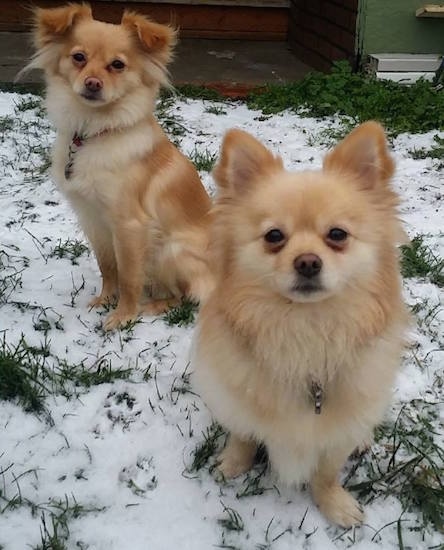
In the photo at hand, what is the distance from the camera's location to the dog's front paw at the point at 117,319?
282cm

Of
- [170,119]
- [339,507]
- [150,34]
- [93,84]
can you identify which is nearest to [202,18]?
[170,119]

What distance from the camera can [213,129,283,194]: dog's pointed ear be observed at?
5.56ft

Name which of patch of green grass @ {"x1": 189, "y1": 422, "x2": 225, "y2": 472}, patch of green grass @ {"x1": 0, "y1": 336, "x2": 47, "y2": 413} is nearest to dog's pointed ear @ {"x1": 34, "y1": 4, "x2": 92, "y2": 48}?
patch of green grass @ {"x1": 0, "y1": 336, "x2": 47, "y2": 413}

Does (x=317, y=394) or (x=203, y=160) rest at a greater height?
(x=317, y=394)

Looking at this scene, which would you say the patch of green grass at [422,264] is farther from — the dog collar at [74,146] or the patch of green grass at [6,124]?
the patch of green grass at [6,124]

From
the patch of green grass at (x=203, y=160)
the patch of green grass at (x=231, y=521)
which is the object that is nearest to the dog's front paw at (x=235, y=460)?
the patch of green grass at (x=231, y=521)

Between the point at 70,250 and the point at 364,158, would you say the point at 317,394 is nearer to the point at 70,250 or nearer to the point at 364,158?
the point at 364,158

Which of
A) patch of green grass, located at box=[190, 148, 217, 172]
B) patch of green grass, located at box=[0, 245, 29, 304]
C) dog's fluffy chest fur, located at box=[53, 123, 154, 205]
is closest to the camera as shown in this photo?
dog's fluffy chest fur, located at box=[53, 123, 154, 205]

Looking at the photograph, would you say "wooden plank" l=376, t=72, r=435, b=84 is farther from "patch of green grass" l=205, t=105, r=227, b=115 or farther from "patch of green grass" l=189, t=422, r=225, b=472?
"patch of green grass" l=189, t=422, r=225, b=472

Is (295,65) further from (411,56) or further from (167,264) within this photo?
(167,264)

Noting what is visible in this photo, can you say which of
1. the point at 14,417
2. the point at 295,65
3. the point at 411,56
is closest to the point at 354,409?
the point at 14,417

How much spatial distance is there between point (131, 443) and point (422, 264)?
75.2 inches

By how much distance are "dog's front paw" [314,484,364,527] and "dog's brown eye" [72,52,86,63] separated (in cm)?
206

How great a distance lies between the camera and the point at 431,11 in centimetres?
562
